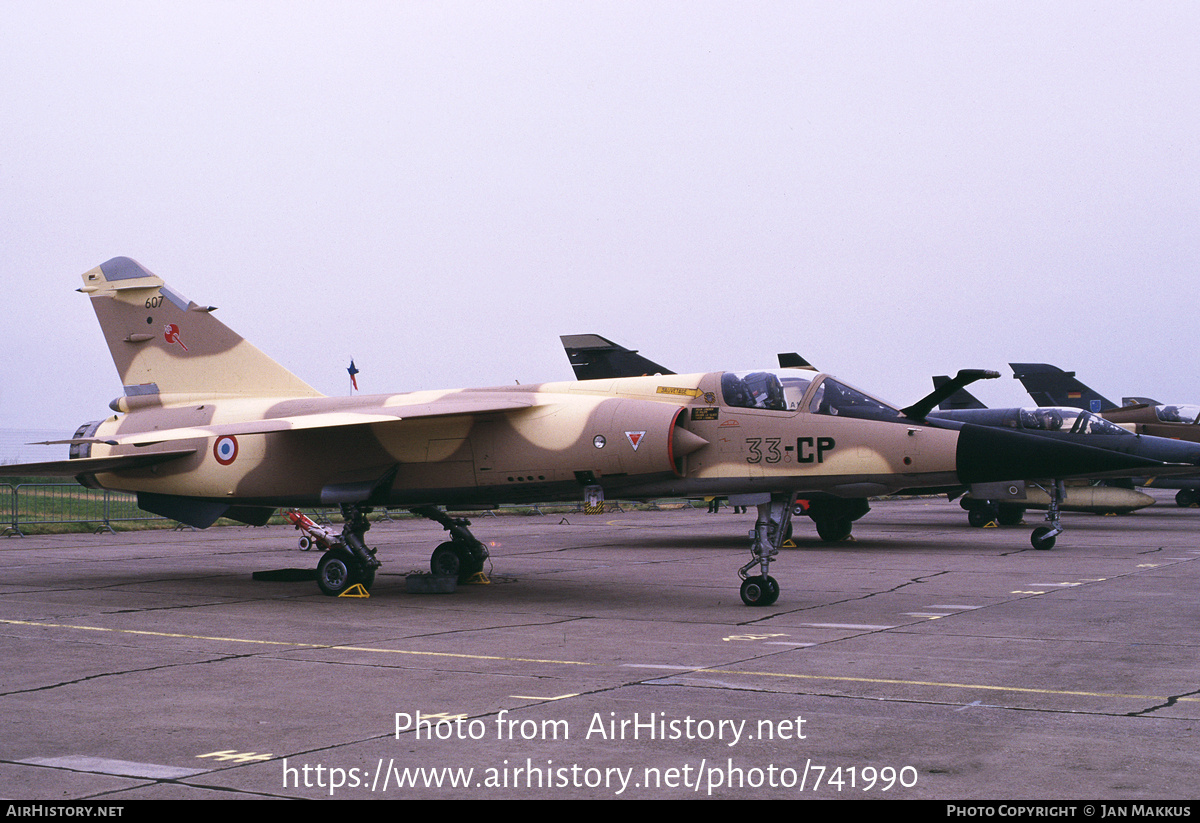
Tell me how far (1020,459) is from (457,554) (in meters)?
7.40

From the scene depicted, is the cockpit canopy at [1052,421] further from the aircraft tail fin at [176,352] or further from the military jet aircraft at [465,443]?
the aircraft tail fin at [176,352]

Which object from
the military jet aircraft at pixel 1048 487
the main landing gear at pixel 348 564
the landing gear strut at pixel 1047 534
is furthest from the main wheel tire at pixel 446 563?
the military jet aircraft at pixel 1048 487

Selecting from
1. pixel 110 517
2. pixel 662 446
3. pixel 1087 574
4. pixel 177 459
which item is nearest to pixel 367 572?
pixel 177 459

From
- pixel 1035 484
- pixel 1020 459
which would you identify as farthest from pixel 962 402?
pixel 1020 459

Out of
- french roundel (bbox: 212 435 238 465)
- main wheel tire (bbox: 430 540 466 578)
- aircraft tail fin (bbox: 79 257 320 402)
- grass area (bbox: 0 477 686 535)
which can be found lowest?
grass area (bbox: 0 477 686 535)

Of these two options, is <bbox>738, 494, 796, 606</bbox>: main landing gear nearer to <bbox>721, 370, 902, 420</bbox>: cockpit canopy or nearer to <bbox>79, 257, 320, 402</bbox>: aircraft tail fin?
<bbox>721, 370, 902, 420</bbox>: cockpit canopy

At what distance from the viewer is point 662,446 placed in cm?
1216

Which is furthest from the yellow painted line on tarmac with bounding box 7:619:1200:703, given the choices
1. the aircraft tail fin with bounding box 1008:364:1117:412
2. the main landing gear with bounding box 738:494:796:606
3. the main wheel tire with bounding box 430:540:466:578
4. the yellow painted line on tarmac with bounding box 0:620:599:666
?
the aircraft tail fin with bounding box 1008:364:1117:412

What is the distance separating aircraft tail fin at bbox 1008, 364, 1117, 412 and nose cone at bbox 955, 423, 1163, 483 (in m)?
27.7

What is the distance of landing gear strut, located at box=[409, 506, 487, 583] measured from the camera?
48.3ft

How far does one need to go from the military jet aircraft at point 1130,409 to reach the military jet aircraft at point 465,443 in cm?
1955

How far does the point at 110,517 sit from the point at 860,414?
823 inches
